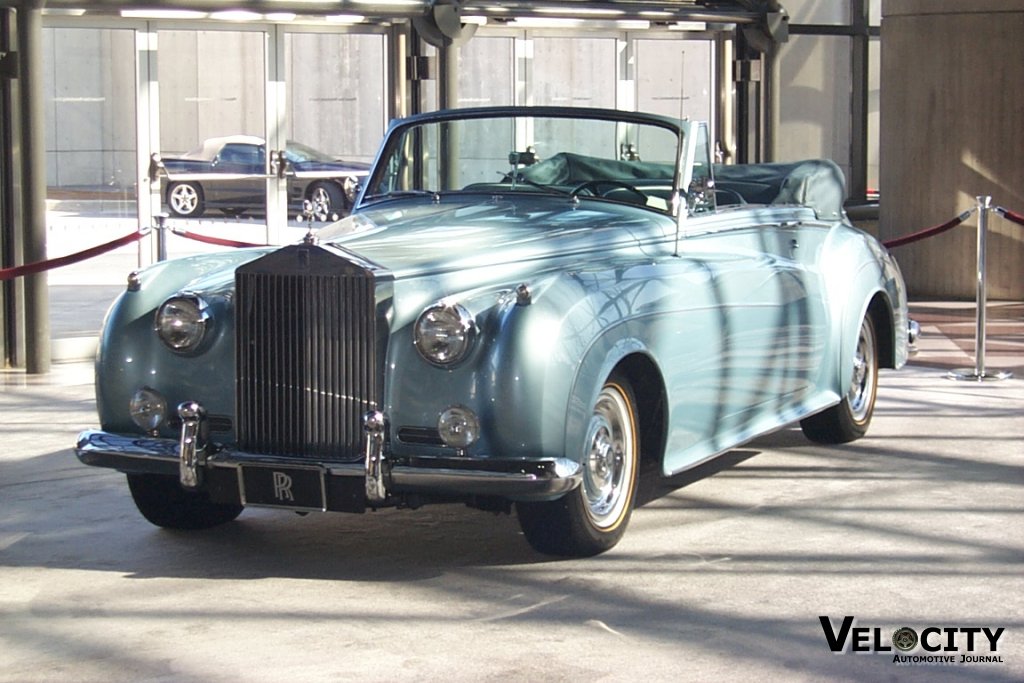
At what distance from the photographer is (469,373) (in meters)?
5.33

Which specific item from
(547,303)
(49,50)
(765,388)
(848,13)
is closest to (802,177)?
(765,388)

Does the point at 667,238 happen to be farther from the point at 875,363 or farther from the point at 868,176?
the point at 868,176

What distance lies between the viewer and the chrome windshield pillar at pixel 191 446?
5.53 meters

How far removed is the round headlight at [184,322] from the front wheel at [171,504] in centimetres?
59

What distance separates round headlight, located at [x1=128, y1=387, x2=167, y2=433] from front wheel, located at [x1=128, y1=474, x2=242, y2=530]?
0.30 metres

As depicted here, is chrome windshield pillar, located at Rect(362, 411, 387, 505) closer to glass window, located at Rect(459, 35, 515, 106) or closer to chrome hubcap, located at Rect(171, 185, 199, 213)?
chrome hubcap, located at Rect(171, 185, 199, 213)

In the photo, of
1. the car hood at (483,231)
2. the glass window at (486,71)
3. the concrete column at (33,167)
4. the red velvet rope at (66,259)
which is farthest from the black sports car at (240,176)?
the car hood at (483,231)

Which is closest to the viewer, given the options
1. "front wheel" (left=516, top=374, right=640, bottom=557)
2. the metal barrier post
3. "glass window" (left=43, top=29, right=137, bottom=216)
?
"front wheel" (left=516, top=374, right=640, bottom=557)

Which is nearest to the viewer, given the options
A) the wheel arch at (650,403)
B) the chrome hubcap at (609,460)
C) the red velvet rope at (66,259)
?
the chrome hubcap at (609,460)

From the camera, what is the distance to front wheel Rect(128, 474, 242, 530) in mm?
6133

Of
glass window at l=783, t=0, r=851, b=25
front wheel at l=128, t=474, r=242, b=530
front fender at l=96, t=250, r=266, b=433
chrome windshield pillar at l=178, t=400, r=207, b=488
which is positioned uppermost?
glass window at l=783, t=0, r=851, b=25

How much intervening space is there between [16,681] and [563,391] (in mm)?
1950

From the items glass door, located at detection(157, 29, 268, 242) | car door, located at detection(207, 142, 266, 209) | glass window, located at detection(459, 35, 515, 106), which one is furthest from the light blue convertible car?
glass window, located at detection(459, 35, 515, 106)

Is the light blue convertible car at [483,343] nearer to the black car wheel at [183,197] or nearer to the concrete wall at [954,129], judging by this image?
the black car wheel at [183,197]
